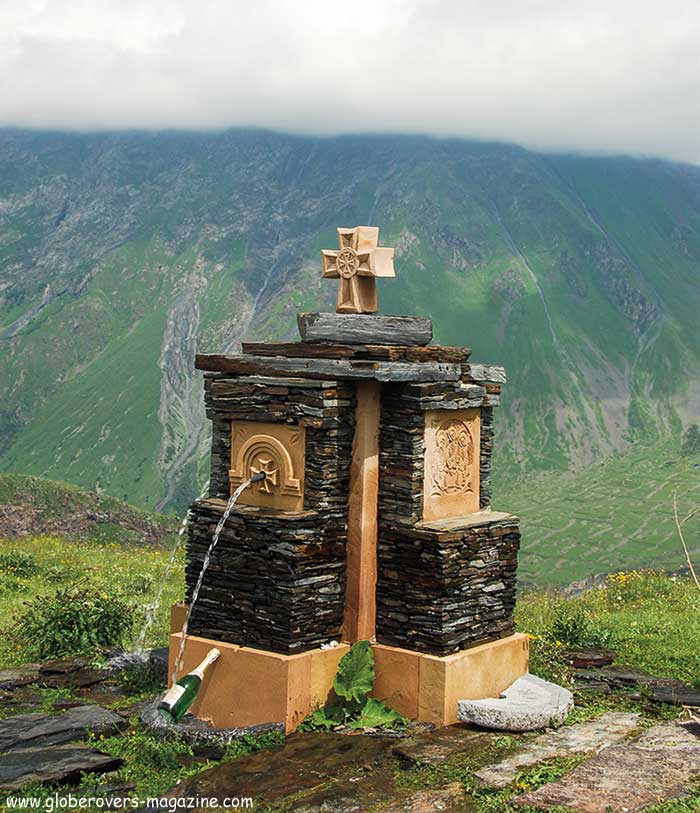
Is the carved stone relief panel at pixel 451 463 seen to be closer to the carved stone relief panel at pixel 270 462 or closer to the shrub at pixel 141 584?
the carved stone relief panel at pixel 270 462

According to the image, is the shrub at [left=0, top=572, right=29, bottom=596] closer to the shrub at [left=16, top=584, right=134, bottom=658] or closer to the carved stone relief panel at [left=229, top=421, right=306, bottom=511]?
the shrub at [left=16, top=584, right=134, bottom=658]

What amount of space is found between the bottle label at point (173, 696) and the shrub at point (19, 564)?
11050 millimetres

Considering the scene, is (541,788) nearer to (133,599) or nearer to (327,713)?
(327,713)

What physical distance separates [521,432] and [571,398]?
14482 mm

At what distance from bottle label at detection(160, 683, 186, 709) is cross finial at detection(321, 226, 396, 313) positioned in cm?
468

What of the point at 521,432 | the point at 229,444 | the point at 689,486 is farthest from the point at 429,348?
the point at 521,432

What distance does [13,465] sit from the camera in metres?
195

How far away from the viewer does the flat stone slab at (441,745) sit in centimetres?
1149

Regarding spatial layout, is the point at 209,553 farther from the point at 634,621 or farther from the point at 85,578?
the point at 85,578

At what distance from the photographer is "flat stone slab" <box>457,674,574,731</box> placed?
1236 cm

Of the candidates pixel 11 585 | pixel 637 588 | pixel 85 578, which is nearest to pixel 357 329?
pixel 637 588

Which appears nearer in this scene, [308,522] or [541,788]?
[541,788]

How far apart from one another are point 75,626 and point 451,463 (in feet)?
20.3

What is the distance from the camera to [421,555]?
510 inches
